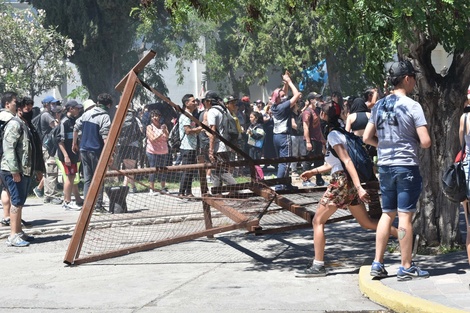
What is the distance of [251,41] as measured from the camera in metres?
31.5

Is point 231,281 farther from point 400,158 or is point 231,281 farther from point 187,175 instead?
point 187,175

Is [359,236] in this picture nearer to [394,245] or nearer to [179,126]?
[394,245]

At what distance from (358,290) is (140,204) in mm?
6873

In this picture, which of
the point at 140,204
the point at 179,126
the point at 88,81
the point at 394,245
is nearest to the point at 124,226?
the point at 140,204

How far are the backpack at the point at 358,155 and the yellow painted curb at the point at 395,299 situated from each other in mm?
1020

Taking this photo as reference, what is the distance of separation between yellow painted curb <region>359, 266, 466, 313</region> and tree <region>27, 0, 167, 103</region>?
20354mm

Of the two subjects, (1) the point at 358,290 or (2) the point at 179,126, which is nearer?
(1) the point at 358,290

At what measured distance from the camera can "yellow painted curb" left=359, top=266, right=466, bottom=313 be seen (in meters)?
6.45

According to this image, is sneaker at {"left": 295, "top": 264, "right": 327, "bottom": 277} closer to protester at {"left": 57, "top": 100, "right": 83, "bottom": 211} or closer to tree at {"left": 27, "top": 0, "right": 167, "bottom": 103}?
protester at {"left": 57, "top": 100, "right": 83, "bottom": 211}

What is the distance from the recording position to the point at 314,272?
26.6 feet

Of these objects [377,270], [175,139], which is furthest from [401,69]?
[175,139]

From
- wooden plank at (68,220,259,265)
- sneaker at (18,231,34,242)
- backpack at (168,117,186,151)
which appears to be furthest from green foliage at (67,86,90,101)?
wooden plank at (68,220,259,265)

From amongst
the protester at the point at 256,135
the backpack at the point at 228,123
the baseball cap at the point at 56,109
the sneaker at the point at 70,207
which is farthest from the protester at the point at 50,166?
the protester at the point at 256,135

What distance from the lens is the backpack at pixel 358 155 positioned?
26.7 feet
